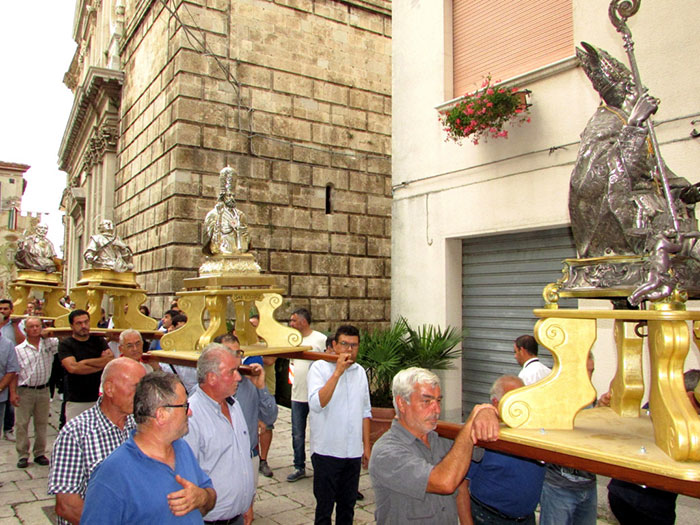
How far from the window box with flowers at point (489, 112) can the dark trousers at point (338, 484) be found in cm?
465

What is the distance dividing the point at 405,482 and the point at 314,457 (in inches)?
93.5

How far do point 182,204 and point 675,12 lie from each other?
907cm

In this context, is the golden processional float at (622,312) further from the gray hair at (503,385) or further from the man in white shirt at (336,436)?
the man in white shirt at (336,436)

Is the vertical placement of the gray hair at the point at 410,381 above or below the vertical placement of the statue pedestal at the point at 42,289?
below

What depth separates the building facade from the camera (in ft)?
21.2

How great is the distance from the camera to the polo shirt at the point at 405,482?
9.25ft

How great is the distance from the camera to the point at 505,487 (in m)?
3.62

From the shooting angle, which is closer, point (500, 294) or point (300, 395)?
point (300, 395)

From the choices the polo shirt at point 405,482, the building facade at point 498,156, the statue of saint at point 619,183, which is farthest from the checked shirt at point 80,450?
the building facade at point 498,156

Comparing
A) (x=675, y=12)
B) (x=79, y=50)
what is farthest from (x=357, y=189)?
(x=79, y=50)

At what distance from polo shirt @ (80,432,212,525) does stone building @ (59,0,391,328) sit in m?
9.70

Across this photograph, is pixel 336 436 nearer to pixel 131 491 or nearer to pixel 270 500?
pixel 270 500

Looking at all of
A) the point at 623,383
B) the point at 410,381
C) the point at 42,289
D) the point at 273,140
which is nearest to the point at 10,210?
the point at 273,140

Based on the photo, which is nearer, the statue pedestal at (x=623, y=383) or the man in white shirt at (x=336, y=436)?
the statue pedestal at (x=623, y=383)
